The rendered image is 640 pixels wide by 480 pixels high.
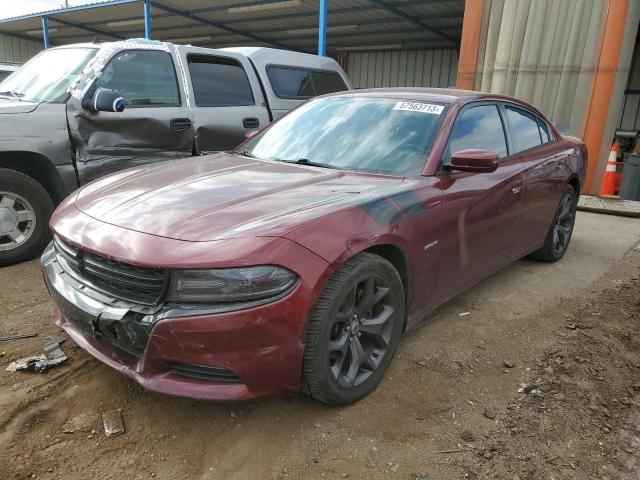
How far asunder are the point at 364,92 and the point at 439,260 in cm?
150

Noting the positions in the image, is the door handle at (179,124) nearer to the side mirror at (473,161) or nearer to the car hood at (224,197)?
the car hood at (224,197)

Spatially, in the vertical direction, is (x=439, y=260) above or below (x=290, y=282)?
below

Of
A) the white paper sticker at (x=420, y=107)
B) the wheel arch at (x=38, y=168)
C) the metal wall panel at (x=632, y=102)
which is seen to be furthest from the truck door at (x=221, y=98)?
the metal wall panel at (x=632, y=102)

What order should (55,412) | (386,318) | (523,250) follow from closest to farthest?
(55,412)
(386,318)
(523,250)

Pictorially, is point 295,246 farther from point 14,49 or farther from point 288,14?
point 14,49

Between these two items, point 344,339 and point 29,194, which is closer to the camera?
point 344,339

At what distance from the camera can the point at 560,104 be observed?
28.0 feet

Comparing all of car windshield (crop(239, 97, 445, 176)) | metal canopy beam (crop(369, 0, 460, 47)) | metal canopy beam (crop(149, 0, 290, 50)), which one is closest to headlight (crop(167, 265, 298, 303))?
car windshield (crop(239, 97, 445, 176))

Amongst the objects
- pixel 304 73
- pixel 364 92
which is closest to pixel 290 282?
pixel 364 92

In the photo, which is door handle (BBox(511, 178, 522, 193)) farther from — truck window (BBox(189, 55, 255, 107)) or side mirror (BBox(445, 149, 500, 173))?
truck window (BBox(189, 55, 255, 107))

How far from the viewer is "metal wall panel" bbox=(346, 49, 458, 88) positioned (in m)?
18.6

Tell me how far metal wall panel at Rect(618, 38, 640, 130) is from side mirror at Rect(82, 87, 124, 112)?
51.8 feet

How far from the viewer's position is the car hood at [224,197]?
7.19ft

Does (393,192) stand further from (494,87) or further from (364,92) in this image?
(494,87)
